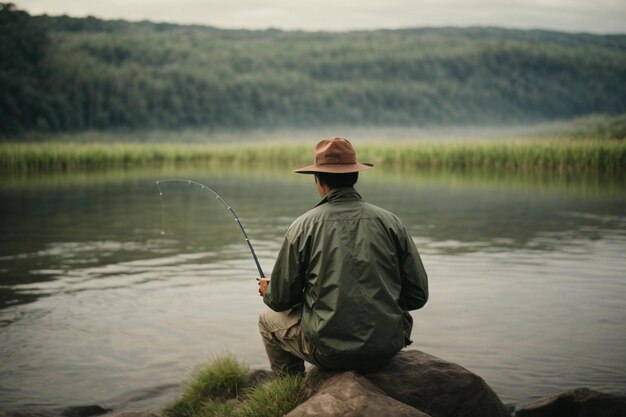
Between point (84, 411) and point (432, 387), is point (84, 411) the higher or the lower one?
the lower one

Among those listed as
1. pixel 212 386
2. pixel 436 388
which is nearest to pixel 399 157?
pixel 212 386

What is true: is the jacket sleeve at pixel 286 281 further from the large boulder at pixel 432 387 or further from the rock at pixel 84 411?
the rock at pixel 84 411

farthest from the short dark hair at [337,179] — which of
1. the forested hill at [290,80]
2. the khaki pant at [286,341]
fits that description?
the forested hill at [290,80]

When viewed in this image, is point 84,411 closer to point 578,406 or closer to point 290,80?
point 578,406

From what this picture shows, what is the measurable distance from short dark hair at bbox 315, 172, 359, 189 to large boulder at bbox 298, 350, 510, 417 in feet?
3.06

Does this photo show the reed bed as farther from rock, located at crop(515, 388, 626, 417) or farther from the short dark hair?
the short dark hair

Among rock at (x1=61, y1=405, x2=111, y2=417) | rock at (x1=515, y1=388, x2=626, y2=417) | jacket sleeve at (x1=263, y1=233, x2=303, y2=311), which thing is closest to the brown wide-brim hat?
jacket sleeve at (x1=263, y1=233, x2=303, y2=311)

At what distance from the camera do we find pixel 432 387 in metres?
4.35

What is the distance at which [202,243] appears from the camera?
39.8ft

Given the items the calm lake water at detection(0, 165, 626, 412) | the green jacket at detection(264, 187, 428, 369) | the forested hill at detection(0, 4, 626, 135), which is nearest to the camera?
the green jacket at detection(264, 187, 428, 369)

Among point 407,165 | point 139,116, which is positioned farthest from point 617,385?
point 139,116

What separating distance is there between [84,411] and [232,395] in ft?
2.94

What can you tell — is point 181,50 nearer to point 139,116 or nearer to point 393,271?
point 139,116

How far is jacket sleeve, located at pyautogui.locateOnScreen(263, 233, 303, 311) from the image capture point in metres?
4.19
